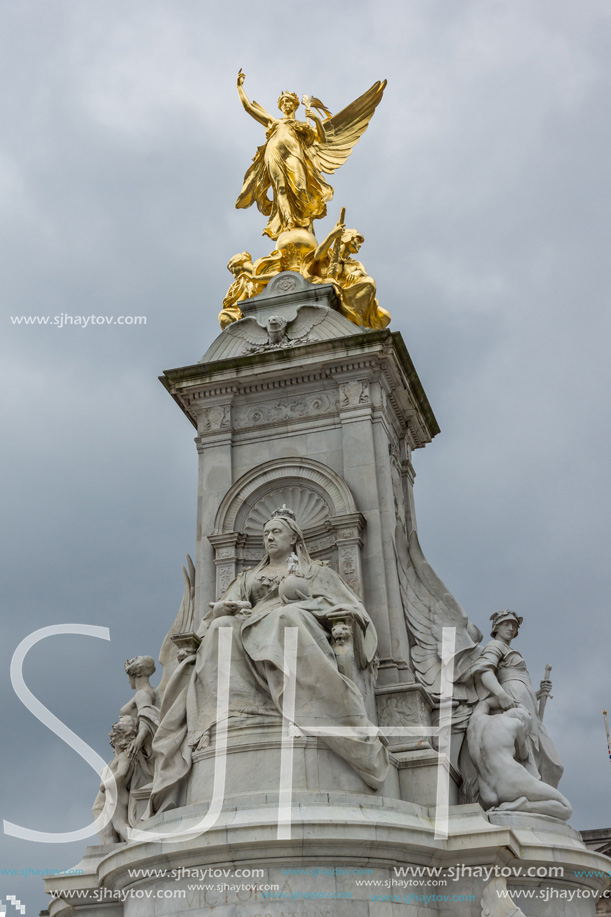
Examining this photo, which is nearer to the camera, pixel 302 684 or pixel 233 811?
pixel 233 811

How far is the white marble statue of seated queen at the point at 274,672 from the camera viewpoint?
11.6 meters

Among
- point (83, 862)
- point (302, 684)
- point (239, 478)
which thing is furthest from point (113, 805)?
point (239, 478)

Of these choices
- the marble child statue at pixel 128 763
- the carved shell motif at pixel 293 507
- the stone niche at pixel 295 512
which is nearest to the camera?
the marble child statue at pixel 128 763

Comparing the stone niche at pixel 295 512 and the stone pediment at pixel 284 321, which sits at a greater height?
the stone pediment at pixel 284 321

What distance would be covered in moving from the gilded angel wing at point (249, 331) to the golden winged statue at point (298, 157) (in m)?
2.32

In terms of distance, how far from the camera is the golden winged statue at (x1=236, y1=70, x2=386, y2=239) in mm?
18250

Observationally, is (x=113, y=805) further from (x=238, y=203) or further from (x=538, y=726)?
(x=238, y=203)

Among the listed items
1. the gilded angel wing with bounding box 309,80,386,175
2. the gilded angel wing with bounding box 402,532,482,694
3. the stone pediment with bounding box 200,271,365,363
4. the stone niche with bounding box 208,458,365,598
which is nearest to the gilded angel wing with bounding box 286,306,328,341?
the stone pediment with bounding box 200,271,365,363

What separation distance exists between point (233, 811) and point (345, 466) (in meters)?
5.83

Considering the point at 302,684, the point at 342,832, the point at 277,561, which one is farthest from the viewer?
the point at 277,561

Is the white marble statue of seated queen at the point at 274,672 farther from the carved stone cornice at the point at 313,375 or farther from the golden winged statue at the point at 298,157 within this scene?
the golden winged statue at the point at 298,157

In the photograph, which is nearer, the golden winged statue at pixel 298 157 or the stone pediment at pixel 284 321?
the stone pediment at pixel 284 321

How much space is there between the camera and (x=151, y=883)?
10875 mm

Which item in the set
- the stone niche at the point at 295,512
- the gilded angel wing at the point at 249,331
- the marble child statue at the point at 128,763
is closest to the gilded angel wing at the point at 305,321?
the gilded angel wing at the point at 249,331
